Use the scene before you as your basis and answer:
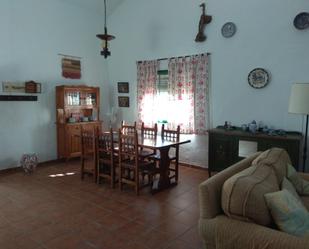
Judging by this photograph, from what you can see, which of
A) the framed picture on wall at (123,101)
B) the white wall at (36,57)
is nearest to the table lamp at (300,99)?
the framed picture on wall at (123,101)

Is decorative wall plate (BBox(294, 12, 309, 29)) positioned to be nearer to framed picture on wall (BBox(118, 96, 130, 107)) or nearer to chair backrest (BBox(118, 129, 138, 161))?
chair backrest (BBox(118, 129, 138, 161))

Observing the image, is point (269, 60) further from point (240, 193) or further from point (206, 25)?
point (240, 193)

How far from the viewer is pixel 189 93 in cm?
502

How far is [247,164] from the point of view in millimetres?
2463

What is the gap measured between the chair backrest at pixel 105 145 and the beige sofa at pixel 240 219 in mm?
2288

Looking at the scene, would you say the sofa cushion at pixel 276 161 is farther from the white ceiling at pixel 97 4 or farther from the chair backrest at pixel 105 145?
the white ceiling at pixel 97 4

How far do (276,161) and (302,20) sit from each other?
8.58 ft

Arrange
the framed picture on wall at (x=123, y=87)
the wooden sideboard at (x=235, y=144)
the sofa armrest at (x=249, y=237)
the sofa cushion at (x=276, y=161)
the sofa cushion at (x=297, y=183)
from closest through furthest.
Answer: the sofa armrest at (x=249, y=237) < the sofa cushion at (x=276, y=161) < the sofa cushion at (x=297, y=183) < the wooden sideboard at (x=235, y=144) < the framed picture on wall at (x=123, y=87)

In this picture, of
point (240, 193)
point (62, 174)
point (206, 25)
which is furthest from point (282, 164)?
point (62, 174)

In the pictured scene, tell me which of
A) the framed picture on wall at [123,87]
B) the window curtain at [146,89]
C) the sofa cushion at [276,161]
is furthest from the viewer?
the framed picture on wall at [123,87]

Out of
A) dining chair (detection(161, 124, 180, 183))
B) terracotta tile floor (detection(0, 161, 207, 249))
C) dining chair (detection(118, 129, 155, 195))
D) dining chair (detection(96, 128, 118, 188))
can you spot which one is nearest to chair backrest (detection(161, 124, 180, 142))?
dining chair (detection(161, 124, 180, 183))

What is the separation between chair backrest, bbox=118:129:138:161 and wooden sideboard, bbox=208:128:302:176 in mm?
1429

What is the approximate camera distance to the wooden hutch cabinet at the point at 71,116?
17.4 feet

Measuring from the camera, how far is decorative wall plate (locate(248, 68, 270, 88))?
4178 mm
